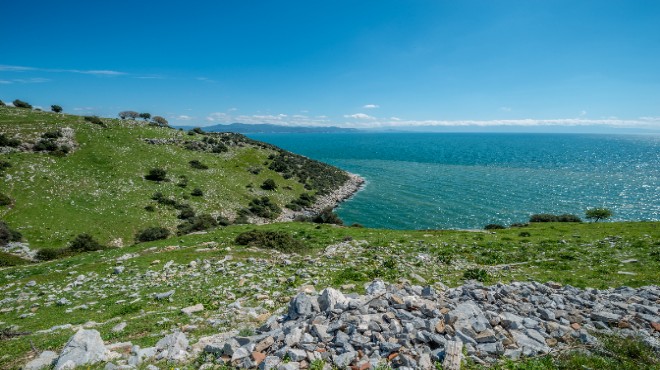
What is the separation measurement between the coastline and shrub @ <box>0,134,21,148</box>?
50.4m

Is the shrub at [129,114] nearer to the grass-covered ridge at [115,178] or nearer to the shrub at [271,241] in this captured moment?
the grass-covered ridge at [115,178]

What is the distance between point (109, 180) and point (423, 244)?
191ft

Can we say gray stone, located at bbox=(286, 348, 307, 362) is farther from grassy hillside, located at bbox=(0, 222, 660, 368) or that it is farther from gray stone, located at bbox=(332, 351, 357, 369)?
grassy hillside, located at bbox=(0, 222, 660, 368)

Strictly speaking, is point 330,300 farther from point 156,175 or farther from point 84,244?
point 156,175

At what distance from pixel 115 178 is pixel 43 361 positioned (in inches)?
2330

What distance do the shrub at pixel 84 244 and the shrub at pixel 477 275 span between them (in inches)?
1685

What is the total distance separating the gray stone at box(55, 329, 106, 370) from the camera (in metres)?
9.49

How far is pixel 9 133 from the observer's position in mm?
61969

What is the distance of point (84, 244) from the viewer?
39.6 metres

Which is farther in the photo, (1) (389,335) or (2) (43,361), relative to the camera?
(2) (43,361)

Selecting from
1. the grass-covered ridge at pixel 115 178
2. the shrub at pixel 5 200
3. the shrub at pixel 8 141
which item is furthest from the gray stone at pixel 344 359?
the shrub at pixel 8 141

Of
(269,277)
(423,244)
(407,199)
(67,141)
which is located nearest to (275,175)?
(407,199)

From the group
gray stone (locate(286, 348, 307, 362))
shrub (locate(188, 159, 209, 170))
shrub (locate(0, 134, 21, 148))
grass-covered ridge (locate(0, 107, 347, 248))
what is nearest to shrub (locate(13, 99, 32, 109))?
grass-covered ridge (locate(0, 107, 347, 248))

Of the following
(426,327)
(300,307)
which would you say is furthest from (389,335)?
(300,307)
